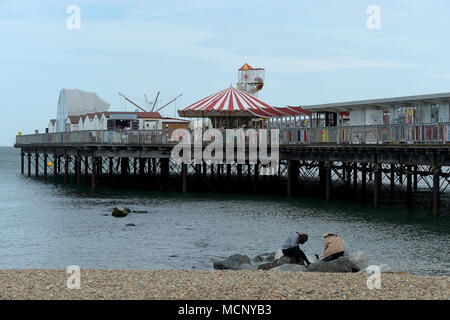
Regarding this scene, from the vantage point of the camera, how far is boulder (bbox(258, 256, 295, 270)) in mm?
19516

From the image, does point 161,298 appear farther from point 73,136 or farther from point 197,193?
point 73,136

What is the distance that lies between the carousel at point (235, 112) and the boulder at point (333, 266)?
3132 centimetres

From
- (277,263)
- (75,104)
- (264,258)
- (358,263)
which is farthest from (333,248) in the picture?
(75,104)

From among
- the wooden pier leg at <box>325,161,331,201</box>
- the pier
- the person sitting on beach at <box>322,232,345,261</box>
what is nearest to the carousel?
the pier

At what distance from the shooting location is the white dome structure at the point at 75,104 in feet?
278

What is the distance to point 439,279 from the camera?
51.4 ft

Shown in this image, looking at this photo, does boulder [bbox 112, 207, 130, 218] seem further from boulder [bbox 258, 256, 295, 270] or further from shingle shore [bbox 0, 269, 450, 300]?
shingle shore [bbox 0, 269, 450, 300]

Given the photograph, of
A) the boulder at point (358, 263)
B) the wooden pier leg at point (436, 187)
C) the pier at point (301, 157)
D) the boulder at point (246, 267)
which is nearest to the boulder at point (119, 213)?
the pier at point (301, 157)

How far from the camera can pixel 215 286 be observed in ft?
46.5

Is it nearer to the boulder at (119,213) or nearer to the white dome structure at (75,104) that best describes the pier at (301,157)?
the boulder at (119,213)

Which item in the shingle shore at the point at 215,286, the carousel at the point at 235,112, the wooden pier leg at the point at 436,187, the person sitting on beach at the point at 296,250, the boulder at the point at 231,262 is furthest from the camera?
the carousel at the point at 235,112

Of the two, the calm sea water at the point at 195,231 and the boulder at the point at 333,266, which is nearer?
the boulder at the point at 333,266

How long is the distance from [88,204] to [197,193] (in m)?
9.23
